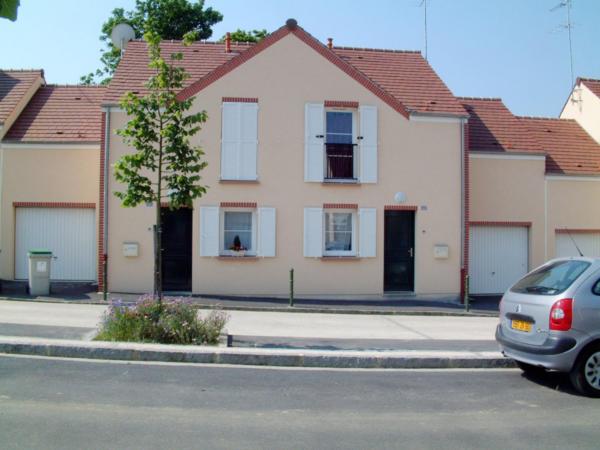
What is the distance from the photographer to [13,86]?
19062 millimetres

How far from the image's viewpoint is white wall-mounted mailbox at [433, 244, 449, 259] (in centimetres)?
1695

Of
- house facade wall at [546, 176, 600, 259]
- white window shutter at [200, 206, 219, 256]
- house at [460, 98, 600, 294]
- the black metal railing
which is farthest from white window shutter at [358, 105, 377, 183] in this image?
house facade wall at [546, 176, 600, 259]

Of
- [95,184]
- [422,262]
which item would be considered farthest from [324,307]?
[95,184]

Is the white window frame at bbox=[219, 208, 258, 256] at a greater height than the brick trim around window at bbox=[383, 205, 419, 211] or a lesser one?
lesser

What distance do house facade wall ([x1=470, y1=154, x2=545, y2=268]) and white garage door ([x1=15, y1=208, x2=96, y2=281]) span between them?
1112 cm

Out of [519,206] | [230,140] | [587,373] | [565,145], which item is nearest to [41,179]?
[230,140]

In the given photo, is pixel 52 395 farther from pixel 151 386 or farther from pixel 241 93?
pixel 241 93

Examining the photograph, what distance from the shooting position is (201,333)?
9.29 m

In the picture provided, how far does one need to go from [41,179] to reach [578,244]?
16.1 m

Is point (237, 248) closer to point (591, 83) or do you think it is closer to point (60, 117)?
point (60, 117)

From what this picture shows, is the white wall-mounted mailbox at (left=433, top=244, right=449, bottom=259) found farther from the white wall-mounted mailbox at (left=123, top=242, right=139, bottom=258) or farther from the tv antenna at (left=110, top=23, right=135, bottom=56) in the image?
the tv antenna at (left=110, top=23, right=135, bottom=56)

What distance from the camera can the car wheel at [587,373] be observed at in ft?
23.5

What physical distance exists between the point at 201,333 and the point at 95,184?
31.8 ft

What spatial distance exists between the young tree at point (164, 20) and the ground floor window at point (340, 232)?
20.8m
